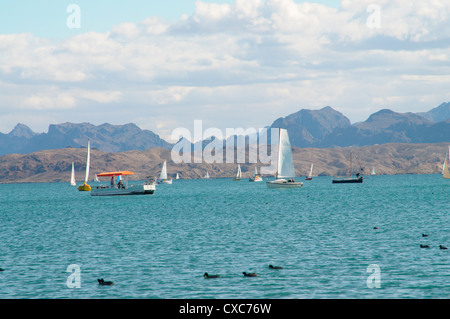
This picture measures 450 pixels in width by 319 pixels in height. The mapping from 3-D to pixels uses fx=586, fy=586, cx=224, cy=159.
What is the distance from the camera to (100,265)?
39.6 meters

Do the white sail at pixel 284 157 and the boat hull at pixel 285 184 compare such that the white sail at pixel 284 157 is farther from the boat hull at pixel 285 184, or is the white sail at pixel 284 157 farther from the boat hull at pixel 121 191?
the boat hull at pixel 121 191

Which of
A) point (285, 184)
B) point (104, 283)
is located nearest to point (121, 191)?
point (285, 184)

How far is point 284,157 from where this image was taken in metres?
141

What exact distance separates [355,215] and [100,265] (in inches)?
1835

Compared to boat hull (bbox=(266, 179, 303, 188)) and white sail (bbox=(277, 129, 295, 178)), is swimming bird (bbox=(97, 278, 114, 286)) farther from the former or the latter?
boat hull (bbox=(266, 179, 303, 188))

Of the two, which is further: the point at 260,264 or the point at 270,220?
the point at 270,220

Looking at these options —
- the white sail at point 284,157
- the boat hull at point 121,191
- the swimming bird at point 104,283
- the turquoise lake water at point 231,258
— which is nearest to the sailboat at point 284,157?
the white sail at point 284,157

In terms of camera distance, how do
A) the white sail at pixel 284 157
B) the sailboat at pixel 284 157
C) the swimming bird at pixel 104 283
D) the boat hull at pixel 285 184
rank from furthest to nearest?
the boat hull at pixel 285 184 < the white sail at pixel 284 157 < the sailboat at pixel 284 157 < the swimming bird at pixel 104 283

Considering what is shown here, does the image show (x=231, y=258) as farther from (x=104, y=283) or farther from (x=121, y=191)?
(x=121, y=191)

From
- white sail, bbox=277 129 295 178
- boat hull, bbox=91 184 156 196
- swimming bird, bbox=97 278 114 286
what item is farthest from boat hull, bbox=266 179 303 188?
swimming bird, bbox=97 278 114 286

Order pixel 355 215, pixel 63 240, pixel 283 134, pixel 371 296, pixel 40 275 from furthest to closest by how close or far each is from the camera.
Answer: pixel 283 134 < pixel 355 215 < pixel 63 240 < pixel 40 275 < pixel 371 296

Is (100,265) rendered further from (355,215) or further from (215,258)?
(355,215)

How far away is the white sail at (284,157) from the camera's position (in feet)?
457
